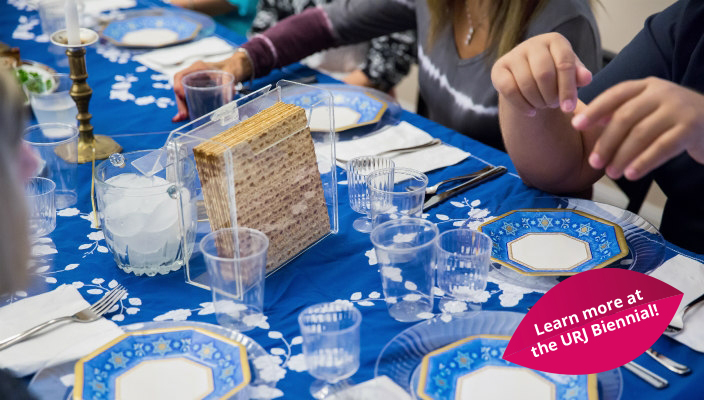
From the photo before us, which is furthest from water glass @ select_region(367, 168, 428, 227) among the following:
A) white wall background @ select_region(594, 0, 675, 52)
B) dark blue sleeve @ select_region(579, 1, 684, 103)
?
white wall background @ select_region(594, 0, 675, 52)

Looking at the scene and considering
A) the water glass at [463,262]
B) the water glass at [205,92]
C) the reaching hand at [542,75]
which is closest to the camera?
the water glass at [463,262]

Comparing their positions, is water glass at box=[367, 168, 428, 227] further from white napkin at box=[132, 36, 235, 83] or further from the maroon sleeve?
white napkin at box=[132, 36, 235, 83]

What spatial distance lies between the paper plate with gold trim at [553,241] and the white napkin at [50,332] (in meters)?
0.58

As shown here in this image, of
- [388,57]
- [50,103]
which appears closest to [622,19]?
[388,57]

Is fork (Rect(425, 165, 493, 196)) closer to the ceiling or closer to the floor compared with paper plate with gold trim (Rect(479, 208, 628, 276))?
closer to the ceiling

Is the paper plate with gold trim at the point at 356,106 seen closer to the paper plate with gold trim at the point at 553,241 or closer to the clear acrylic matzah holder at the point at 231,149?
the clear acrylic matzah holder at the point at 231,149

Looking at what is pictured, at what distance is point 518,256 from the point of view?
108 centimetres

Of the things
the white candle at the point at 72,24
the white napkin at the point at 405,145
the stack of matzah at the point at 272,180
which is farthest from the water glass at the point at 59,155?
the white napkin at the point at 405,145

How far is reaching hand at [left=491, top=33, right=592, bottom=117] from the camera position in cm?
105

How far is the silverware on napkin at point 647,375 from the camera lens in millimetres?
832

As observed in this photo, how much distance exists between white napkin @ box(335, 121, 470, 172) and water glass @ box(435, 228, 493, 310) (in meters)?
0.38

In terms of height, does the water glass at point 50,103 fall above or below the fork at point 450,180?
above

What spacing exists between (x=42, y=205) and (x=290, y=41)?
91 cm

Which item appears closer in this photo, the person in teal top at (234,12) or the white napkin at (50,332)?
the white napkin at (50,332)
